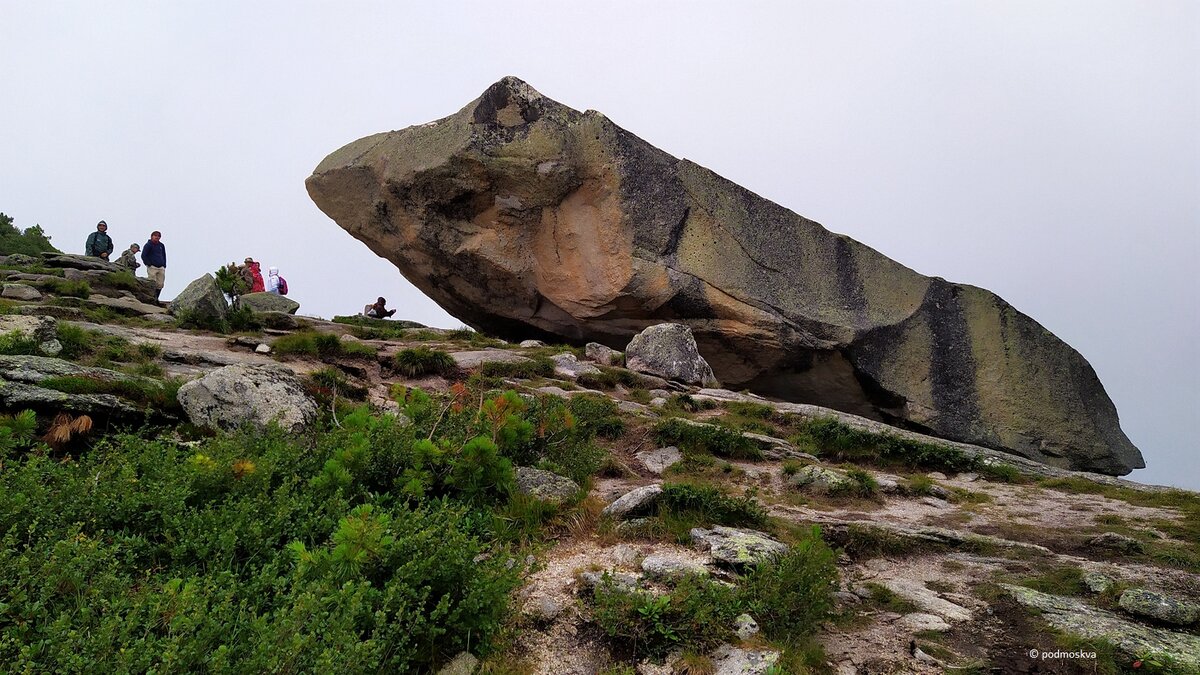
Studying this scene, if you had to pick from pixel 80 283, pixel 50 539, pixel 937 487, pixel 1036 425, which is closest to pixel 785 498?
pixel 937 487

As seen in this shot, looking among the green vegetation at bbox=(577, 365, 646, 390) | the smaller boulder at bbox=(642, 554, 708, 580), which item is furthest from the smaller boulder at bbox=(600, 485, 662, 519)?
the green vegetation at bbox=(577, 365, 646, 390)

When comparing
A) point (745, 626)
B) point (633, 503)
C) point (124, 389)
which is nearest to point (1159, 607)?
point (745, 626)

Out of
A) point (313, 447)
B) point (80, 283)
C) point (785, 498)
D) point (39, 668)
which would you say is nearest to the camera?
point (39, 668)

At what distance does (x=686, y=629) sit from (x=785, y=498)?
4.36 m

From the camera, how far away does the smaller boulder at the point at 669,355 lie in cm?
1466

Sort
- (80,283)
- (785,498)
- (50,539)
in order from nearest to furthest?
(50,539) < (785,498) < (80,283)

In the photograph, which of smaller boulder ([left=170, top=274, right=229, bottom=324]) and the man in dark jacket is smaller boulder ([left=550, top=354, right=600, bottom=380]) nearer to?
smaller boulder ([left=170, top=274, right=229, bottom=324])

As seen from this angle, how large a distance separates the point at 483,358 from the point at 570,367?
1.66 metres

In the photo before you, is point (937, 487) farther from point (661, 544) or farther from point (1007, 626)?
point (661, 544)

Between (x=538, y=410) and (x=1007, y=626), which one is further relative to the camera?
(x=538, y=410)

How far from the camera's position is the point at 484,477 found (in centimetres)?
607

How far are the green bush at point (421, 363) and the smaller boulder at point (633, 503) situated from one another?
689 centimetres

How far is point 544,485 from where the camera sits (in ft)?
22.1

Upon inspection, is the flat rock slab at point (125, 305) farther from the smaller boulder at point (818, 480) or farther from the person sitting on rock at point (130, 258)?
the smaller boulder at point (818, 480)
